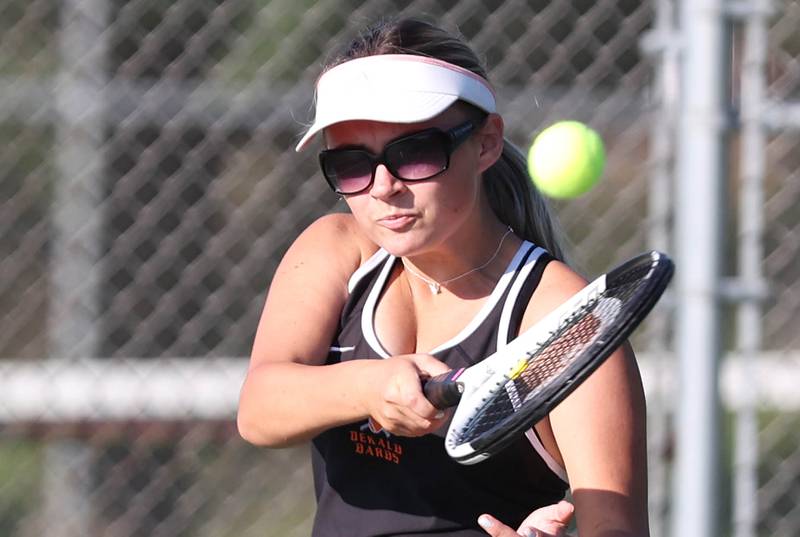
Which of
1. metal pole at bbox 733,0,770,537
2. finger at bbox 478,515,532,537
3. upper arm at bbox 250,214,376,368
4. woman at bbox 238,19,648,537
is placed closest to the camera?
finger at bbox 478,515,532,537

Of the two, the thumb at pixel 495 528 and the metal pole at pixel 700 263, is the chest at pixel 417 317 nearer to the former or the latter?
the thumb at pixel 495 528

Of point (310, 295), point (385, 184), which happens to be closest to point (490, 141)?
point (385, 184)

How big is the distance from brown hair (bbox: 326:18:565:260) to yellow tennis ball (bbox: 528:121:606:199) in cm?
37

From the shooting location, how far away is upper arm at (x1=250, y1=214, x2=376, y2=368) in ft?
6.66

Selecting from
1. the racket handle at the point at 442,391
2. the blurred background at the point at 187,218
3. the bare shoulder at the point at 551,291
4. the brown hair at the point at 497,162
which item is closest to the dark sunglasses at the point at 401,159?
the brown hair at the point at 497,162

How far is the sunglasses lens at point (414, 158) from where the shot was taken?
185 cm

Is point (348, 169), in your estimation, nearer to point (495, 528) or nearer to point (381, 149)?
point (381, 149)

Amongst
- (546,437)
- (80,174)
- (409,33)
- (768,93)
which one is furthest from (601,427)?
(80,174)

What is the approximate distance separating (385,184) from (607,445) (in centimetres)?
48

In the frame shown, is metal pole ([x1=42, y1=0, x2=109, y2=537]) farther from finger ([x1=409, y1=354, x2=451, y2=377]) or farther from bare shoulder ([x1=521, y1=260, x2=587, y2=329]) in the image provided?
finger ([x1=409, y1=354, x2=451, y2=377])

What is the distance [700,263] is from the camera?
10.3 ft

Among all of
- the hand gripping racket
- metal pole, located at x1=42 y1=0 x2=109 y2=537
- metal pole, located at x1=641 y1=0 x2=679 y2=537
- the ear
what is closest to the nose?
the ear

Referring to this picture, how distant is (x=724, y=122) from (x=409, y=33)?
57.0 inches

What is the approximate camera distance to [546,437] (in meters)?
1.89
